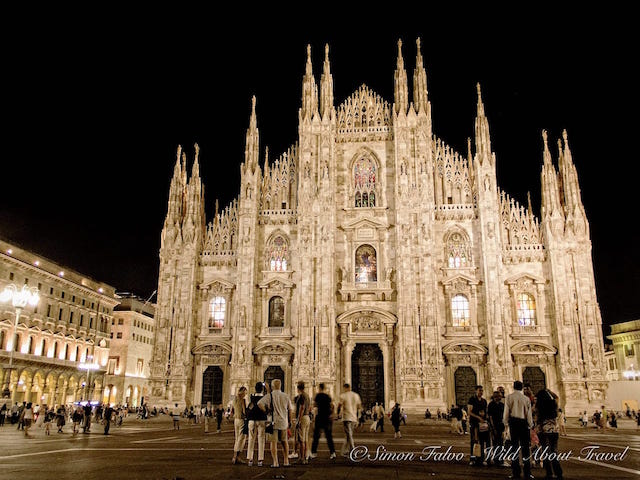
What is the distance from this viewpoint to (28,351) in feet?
161

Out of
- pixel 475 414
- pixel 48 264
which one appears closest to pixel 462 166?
pixel 475 414

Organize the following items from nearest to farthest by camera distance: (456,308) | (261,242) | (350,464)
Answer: (350,464), (456,308), (261,242)

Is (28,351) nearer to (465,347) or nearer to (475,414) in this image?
(465,347)

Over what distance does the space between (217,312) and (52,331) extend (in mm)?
21995

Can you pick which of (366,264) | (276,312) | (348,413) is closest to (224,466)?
(348,413)

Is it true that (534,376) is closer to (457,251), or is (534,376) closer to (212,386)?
(457,251)

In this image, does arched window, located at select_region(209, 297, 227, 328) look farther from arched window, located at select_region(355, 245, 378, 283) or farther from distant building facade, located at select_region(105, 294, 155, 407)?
distant building facade, located at select_region(105, 294, 155, 407)

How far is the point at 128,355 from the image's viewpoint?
237ft

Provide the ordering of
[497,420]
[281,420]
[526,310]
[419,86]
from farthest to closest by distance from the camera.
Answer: [419,86] → [526,310] → [497,420] → [281,420]

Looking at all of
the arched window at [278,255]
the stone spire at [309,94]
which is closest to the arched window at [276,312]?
the arched window at [278,255]

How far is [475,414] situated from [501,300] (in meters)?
26.1

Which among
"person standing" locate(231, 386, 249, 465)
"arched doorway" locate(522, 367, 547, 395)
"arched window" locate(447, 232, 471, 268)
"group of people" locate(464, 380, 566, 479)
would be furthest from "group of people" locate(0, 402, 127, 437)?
"arched doorway" locate(522, 367, 547, 395)

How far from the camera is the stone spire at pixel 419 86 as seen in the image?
137 feet

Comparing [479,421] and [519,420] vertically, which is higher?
[519,420]
